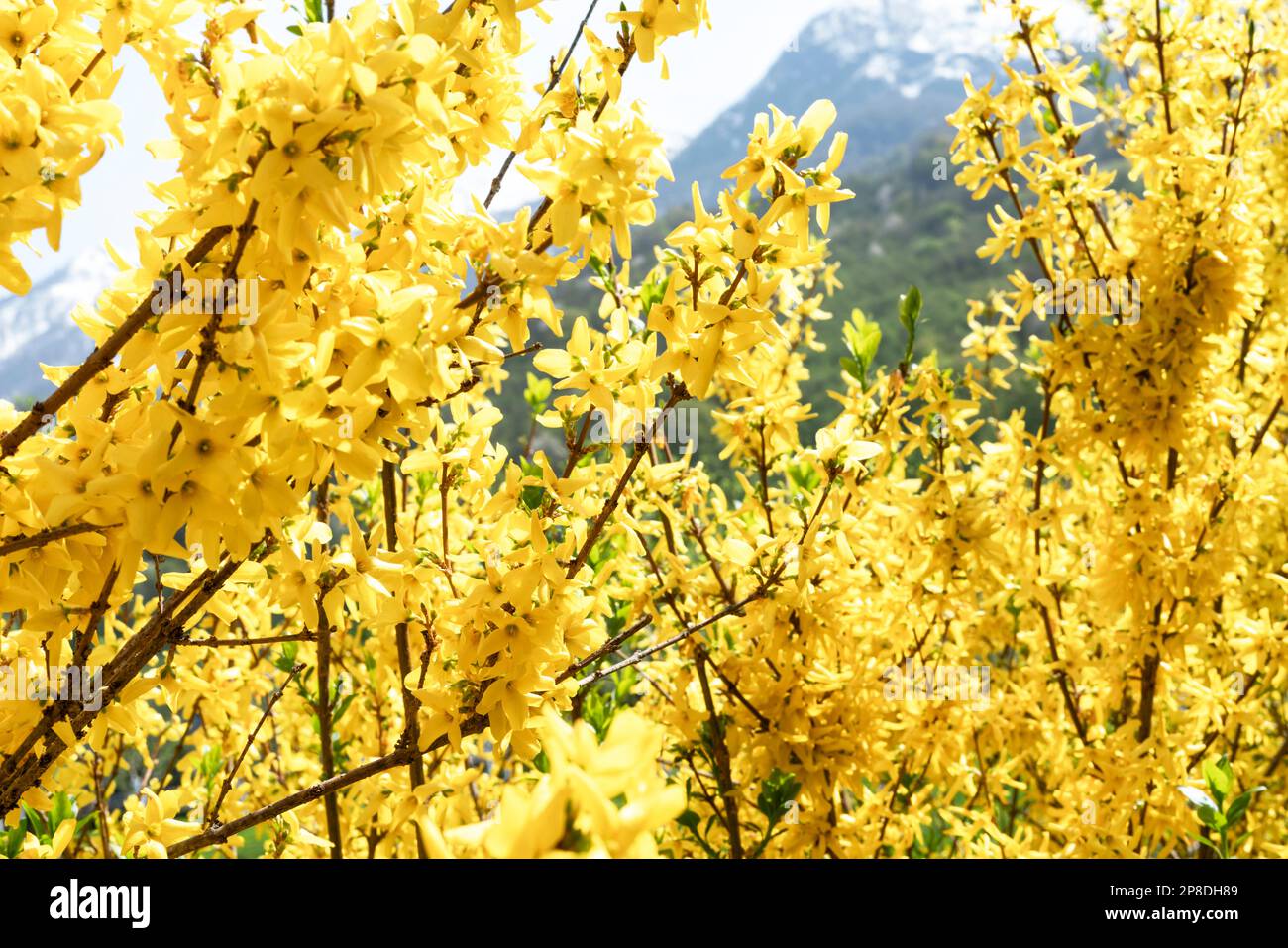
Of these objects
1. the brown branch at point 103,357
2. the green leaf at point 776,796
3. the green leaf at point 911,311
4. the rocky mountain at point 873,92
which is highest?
the rocky mountain at point 873,92

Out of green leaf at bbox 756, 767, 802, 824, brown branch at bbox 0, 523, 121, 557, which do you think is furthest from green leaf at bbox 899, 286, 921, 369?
brown branch at bbox 0, 523, 121, 557

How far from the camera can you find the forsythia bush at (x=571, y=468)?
51.2 inches

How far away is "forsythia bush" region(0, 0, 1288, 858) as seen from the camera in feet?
4.26

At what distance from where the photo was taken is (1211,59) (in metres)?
3.54

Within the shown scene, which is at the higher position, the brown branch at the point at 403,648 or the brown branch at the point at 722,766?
the brown branch at the point at 403,648

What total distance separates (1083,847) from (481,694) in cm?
215

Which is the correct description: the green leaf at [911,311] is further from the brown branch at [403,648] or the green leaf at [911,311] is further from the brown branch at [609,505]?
the brown branch at [403,648]

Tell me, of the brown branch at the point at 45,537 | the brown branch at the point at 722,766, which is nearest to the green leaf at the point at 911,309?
the brown branch at the point at 722,766

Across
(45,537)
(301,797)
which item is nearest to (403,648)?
(301,797)

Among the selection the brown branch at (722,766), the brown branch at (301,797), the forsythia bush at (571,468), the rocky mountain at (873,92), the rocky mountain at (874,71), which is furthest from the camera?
the rocky mountain at (874,71)

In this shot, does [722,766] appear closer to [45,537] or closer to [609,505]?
[609,505]

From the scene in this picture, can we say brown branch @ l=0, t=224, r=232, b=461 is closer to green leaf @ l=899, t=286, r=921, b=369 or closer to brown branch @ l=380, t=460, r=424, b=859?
brown branch @ l=380, t=460, r=424, b=859

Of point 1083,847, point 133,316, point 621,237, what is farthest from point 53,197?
point 1083,847
